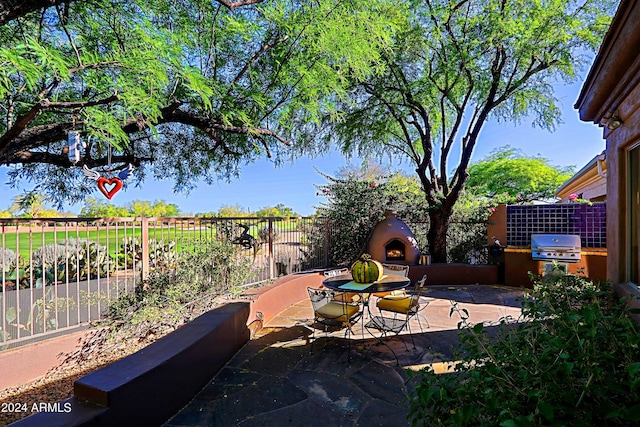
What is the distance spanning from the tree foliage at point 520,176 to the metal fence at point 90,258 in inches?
713

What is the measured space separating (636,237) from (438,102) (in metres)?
6.93

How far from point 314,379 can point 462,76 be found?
7.90 m

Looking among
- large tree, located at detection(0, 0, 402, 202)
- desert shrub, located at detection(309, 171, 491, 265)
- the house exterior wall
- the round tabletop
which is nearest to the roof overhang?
the house exterior wall

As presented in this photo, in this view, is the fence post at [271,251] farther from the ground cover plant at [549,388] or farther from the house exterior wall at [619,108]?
the house exterior wall at [619,108]

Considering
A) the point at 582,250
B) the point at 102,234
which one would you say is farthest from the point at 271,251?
the point at 582,250

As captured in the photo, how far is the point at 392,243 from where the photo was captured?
877 cm

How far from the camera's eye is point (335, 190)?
31.3ft

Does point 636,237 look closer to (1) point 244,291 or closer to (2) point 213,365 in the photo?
(2) point 213,365

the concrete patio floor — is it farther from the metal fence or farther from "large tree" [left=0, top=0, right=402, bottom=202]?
"large tree" [left=0, top=0, right=402, bottom=202]

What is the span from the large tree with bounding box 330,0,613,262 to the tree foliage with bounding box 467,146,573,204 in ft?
43.1

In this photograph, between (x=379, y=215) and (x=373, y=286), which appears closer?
(x=373, y=286)

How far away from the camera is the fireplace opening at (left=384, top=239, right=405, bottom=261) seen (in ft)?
28.3

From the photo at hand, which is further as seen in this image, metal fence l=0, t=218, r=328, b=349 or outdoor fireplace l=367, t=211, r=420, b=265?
outdoor fireplace l=367, t=211, r=420, b=265

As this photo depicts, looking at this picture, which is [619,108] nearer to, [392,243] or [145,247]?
[392,243]
